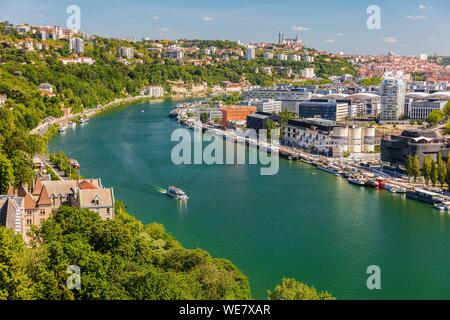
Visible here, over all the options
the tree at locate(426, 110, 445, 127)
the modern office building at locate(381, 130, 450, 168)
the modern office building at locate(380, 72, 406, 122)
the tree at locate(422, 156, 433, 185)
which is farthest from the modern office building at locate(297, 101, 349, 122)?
the tree at locate(422, 156, 433, 185)

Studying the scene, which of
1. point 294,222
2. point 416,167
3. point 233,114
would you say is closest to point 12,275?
point 294,222

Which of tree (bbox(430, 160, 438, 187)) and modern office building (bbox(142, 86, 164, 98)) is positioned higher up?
modern office building (bbox(142, 86, 164, 98))

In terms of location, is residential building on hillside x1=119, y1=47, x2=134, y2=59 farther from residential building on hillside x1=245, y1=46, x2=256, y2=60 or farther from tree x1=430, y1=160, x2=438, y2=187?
tree x1=430, y1=160, x2=438, y2=187

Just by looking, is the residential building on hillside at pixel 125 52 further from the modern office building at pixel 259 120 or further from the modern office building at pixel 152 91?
the modern office building at pixel 259 120

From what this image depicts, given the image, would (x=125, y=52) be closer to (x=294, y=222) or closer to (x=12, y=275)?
(x=294, y=222)

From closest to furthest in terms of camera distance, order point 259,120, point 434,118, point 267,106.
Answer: point 259,120 < point 434,118 < point 267,106

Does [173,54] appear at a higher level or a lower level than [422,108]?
higher
